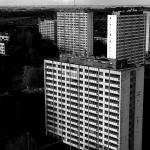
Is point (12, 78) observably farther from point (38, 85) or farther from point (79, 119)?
point (79, 119)

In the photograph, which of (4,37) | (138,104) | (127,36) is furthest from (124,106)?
(4,37)

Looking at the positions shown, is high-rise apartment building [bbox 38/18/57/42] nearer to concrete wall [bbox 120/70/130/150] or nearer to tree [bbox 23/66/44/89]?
tree [bbox 23/66/44/89]

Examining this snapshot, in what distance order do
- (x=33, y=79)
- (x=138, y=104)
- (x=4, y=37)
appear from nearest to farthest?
(x=138, y=104) → (x=33, y=79) → (x=4, y=37)

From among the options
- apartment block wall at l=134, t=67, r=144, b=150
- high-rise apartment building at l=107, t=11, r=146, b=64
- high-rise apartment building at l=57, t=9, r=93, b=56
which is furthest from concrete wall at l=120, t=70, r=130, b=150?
high-rise apartment building at l=57, t=9, r=93, b=56

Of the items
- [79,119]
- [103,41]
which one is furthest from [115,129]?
[103,41]

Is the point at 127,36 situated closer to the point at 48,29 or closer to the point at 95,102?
the point at 95,102

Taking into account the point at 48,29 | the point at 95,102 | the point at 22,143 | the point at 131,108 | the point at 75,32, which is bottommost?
the point at 22,143

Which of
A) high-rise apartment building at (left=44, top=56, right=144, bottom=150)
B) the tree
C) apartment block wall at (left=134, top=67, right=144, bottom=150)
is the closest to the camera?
high-rise apartment building at (left=44, top=56, right=144, bottom=150)
